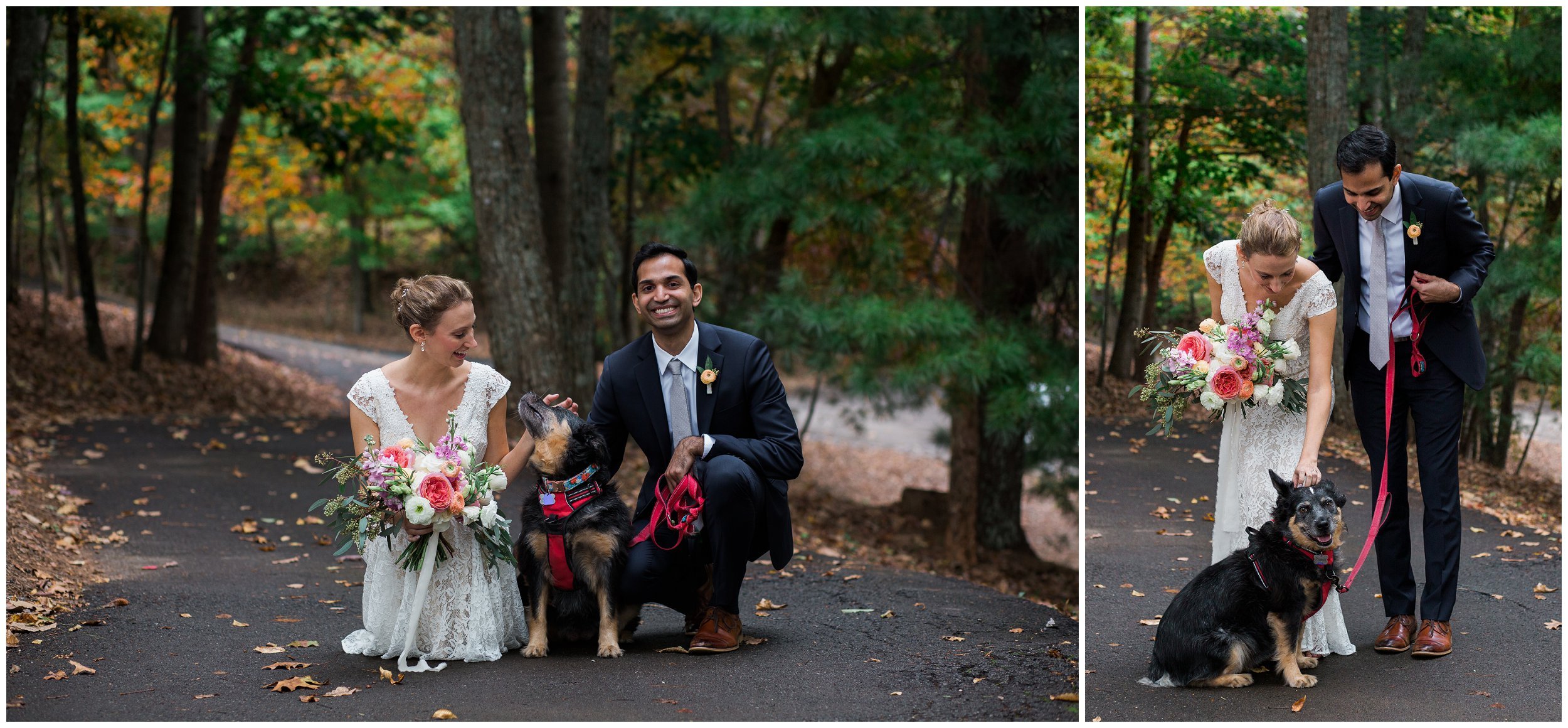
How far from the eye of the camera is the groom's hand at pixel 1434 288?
4234mm

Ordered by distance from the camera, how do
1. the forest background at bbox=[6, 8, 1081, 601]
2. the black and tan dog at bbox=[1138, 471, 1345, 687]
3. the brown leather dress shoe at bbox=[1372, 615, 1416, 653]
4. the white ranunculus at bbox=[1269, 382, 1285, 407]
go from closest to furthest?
the black and tan dog at bbox=[1138, 471, 1345, 687] < the white ranunculus at bbox=[1269, 382, 1285, 407] < the brown leather dress shoe at bbox=[1372, 615, 1416, 653] < the forest background at bbox=[6, 8, 1081, 601]

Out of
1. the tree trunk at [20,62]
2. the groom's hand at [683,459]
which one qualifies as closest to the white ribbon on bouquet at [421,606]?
the groom's hand at [683,459]

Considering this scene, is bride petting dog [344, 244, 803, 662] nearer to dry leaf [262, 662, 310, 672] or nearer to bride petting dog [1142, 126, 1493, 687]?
dry leaf [262, 662, 310, 672]

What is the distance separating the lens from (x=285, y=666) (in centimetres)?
461

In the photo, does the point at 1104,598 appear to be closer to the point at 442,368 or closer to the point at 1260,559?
the point at 1260,559

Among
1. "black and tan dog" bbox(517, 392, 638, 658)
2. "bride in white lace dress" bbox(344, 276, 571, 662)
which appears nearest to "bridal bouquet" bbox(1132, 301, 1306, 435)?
"black and tan dog" bbox(517, 392, 638, 658)

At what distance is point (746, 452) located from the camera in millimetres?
4629

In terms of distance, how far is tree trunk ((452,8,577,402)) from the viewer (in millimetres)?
9703

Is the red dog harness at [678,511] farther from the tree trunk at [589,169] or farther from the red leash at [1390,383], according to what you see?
the tree trunk at [589,169]

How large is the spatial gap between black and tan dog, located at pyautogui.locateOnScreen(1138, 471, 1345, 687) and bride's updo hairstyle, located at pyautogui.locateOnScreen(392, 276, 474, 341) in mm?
2697

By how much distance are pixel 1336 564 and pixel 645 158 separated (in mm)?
11353

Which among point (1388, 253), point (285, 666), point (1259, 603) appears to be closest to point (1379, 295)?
point (1388, 253)

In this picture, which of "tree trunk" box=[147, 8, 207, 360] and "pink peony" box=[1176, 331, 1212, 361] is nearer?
"pink peony" box=[1176, 331, 1212, 361]

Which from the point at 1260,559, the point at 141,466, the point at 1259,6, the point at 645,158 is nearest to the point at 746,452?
the point at 1260,559
